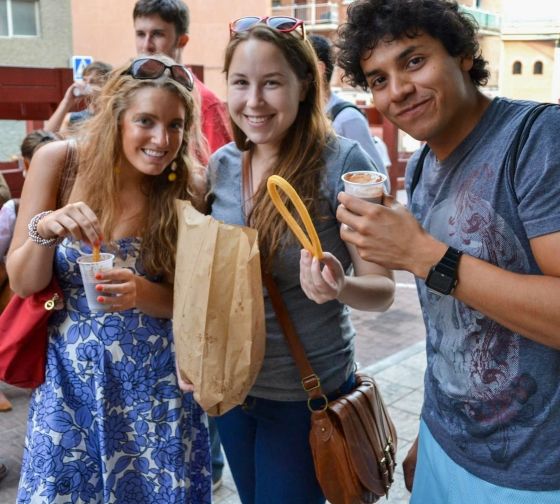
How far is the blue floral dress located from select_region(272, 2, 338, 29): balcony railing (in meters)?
32.4

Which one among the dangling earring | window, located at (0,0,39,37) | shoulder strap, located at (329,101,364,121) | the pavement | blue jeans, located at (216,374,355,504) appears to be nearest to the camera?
blue jeans, located at (216,374,355,504)

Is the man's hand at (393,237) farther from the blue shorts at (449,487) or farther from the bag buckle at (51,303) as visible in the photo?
the bag buckle at (51,303)

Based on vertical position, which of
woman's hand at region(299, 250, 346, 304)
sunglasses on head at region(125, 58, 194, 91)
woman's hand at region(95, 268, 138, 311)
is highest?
sunglasses on head at region(125, 58, 194, 91)

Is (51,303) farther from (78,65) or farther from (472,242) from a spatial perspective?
(78,65)

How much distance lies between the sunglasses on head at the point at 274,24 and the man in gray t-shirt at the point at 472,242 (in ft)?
1.30

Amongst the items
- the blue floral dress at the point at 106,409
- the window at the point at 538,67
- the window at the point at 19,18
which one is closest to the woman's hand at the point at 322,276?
the blue floral dress at the point at 106,409

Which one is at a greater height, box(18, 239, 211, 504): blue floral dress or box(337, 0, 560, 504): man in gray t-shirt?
box(337, 0, 560, 504): man in gray t-shirt

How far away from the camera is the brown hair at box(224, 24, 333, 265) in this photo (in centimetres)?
193

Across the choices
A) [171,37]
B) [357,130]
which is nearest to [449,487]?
[357,130]

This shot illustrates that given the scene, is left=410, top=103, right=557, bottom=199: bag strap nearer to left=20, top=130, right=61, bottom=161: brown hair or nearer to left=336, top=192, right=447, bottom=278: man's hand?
left=336, top=192, right=447, bottom=278: man's hand

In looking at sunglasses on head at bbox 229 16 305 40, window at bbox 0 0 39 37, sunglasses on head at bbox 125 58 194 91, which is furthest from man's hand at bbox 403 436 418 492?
window at bbox 0 0 39 37

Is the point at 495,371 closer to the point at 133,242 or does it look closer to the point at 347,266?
the point at 347,266

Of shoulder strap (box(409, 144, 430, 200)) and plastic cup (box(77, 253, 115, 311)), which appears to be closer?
shoulder strap (box(409, 144, 430, 200))

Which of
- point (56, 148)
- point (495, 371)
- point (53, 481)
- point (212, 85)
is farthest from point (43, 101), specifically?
point (212, 85)
